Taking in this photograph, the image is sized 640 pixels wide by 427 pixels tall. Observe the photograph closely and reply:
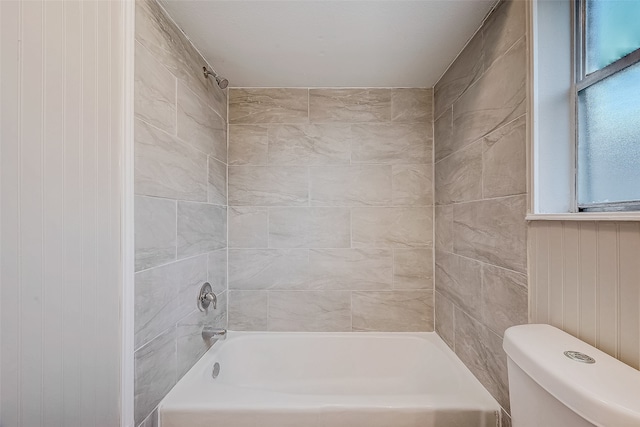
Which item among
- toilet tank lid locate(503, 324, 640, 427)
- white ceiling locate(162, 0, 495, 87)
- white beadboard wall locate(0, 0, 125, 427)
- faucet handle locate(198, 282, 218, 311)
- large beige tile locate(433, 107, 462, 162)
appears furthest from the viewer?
large beige tile locate(433, 107, 462, 162)

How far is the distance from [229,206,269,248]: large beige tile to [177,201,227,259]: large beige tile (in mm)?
53

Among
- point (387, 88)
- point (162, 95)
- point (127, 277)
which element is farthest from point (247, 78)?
point (127, 277)

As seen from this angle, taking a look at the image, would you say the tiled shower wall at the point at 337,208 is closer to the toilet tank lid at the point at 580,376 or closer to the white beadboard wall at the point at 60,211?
the white beadboard wall at the point at 60,211

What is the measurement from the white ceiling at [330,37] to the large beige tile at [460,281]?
109 cm

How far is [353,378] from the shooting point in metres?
1.84

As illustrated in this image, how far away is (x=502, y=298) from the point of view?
111 cm

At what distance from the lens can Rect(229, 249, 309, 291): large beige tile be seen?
1904mm

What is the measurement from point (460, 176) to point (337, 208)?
76 centimetres

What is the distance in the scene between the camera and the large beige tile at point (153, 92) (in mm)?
1026

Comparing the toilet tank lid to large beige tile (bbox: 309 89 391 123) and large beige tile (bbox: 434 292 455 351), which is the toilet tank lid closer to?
large beige tile (bbox: 434 292 455 351)

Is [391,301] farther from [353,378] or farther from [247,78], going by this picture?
[247,78]

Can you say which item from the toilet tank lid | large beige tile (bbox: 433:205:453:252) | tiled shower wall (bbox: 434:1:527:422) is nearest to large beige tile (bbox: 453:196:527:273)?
tiled shower wall (bbox: 434:1:527:422)

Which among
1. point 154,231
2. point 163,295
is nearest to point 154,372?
point 163,295

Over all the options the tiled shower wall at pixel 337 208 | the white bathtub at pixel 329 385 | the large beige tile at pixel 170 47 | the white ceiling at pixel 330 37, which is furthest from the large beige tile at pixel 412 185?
the large beige tile at pixel 170 47
